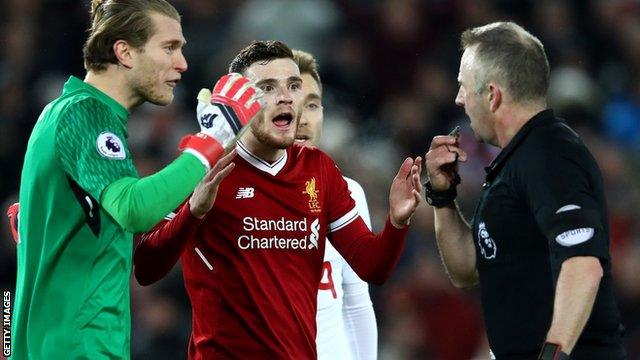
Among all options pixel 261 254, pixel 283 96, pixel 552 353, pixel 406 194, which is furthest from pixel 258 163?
pixel 552 353

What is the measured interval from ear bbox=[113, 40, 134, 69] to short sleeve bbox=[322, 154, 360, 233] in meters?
1.10

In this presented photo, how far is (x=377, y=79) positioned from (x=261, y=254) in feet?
17.1

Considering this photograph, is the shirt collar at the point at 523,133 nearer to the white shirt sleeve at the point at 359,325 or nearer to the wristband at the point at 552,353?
the wristband at the point at 552,353

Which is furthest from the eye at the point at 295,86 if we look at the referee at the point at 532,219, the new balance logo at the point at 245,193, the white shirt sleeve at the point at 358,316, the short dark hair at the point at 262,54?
the white shirt sleeve at the point at 358,316

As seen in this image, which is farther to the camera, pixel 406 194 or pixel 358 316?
pixel 358 316

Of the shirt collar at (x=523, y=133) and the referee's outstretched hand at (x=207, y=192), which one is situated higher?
the shirt collar at (x=523, y=133)

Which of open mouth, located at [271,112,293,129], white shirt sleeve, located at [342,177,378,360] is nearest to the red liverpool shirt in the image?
open mouth, located at [271,112,293,129]

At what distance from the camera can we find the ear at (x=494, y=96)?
423 cm

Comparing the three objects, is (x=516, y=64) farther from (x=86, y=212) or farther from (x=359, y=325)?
(x=359, y=325)

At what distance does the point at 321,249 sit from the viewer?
4742 mm

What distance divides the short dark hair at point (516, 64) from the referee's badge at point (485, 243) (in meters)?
0.49

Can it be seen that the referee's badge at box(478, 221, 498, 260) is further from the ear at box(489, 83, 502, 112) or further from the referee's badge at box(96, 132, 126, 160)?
the referee's badge at box(96, 132, 126, 160)

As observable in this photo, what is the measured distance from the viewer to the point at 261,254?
456 centimetres

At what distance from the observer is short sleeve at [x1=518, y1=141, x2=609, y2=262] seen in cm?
375
